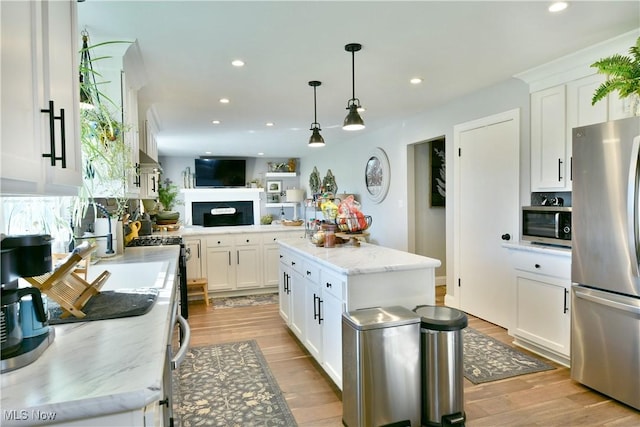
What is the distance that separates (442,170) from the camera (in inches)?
222

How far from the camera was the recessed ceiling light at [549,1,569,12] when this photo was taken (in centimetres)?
221

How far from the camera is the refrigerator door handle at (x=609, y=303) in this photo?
2172 mm

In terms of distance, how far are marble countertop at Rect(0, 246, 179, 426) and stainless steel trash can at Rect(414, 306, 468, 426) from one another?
1.39m

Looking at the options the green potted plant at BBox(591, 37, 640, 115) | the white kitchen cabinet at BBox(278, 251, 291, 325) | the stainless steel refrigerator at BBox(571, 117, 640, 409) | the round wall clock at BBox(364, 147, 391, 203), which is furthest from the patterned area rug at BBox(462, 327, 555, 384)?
the round wall clock at BBox(364, 147, 391, 203)

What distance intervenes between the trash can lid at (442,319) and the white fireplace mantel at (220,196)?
26.1ft

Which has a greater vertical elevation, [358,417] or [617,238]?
[617,238]

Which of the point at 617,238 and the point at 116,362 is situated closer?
the point at 116,362

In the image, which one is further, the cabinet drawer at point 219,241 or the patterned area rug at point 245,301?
the cabinet drawer at point 219,241

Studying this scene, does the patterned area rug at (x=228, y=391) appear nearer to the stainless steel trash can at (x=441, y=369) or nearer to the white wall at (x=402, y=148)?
the stainless steel trash can at (x=441, y=369)

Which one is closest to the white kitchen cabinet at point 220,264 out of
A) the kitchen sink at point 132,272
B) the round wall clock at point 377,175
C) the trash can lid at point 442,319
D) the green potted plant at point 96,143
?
the round wall clock at point 377,175

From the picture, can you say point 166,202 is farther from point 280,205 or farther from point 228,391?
point 228,391

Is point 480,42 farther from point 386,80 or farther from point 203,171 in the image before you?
point 203,171

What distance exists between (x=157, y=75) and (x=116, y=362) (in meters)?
3.04

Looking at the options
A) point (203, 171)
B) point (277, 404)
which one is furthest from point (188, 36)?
point (203, 171)
